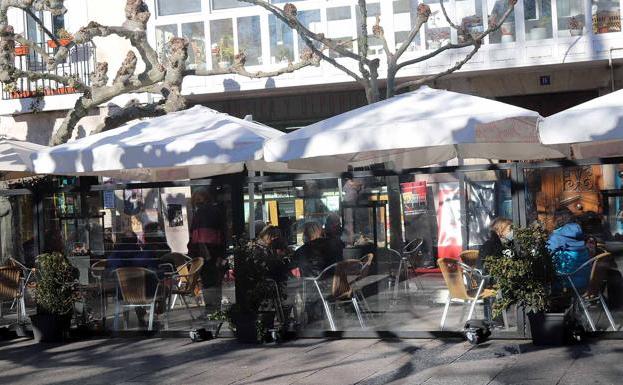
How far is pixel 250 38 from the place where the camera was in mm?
18297

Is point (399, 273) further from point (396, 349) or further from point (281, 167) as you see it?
point (281, 167)

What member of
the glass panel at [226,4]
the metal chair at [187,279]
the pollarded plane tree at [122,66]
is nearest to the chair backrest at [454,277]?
the metal chair at [187,279]

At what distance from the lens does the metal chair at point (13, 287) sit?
460 inches

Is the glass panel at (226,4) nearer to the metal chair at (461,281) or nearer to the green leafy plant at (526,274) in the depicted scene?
the metal chair at (461,281)

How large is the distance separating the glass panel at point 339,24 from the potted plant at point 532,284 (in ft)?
30.2

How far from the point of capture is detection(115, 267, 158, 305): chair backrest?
10953 mm

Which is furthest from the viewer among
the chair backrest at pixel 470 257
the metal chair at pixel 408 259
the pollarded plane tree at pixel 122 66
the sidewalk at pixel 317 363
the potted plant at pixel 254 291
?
the pollarded plane tree at pixel 122 66

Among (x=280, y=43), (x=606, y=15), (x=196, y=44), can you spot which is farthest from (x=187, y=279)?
(x=606, y=15)

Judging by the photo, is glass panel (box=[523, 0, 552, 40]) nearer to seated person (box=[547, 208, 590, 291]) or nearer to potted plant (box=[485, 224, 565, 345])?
seated person (box=[547, 208, 590, 291])

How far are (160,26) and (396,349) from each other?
36.7ft

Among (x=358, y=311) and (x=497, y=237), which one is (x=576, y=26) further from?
(x=358, y=311)

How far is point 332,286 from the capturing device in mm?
10328

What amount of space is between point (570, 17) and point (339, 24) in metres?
4.16

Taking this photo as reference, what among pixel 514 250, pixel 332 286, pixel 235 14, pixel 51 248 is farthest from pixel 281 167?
pixel 235 14
